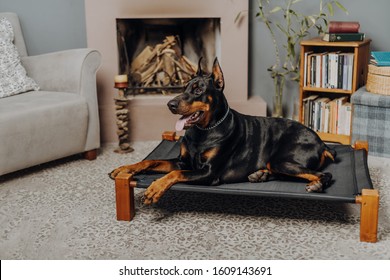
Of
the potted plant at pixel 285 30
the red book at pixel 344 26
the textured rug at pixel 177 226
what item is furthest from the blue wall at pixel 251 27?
the textured rug at pixel 177 226

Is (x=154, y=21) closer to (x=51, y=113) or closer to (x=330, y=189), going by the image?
(x=51, y=113)

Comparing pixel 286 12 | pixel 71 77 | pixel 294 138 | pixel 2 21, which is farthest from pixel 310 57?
pixel 2 21

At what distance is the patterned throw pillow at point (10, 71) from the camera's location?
3.10 m

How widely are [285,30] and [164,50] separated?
86cm

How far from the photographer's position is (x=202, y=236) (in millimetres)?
2152

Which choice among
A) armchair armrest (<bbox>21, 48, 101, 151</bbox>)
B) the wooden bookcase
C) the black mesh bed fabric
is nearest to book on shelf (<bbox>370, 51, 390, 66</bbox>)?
the wooden bookcase

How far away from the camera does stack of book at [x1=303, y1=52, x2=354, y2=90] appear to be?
334cm

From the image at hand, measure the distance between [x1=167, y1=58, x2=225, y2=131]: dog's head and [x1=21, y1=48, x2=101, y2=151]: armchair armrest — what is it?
107 centimetres

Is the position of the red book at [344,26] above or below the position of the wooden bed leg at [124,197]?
above

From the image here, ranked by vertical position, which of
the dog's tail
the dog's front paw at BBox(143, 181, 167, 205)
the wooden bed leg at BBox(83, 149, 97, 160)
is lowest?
the wooden bed leg at BBox(83, 149, 97, 160)

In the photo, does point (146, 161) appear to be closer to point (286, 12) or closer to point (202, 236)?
point (202, 236)

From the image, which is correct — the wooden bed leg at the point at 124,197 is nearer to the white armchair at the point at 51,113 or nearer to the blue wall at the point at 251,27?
the white armchair at the point at 51,113

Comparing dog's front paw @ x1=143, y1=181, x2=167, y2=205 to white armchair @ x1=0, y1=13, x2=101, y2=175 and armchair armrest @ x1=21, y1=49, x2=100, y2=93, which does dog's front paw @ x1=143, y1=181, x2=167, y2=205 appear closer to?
white armchair @ x1=0, y1=13, x2=101, y2=175

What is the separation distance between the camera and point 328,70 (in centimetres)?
339
